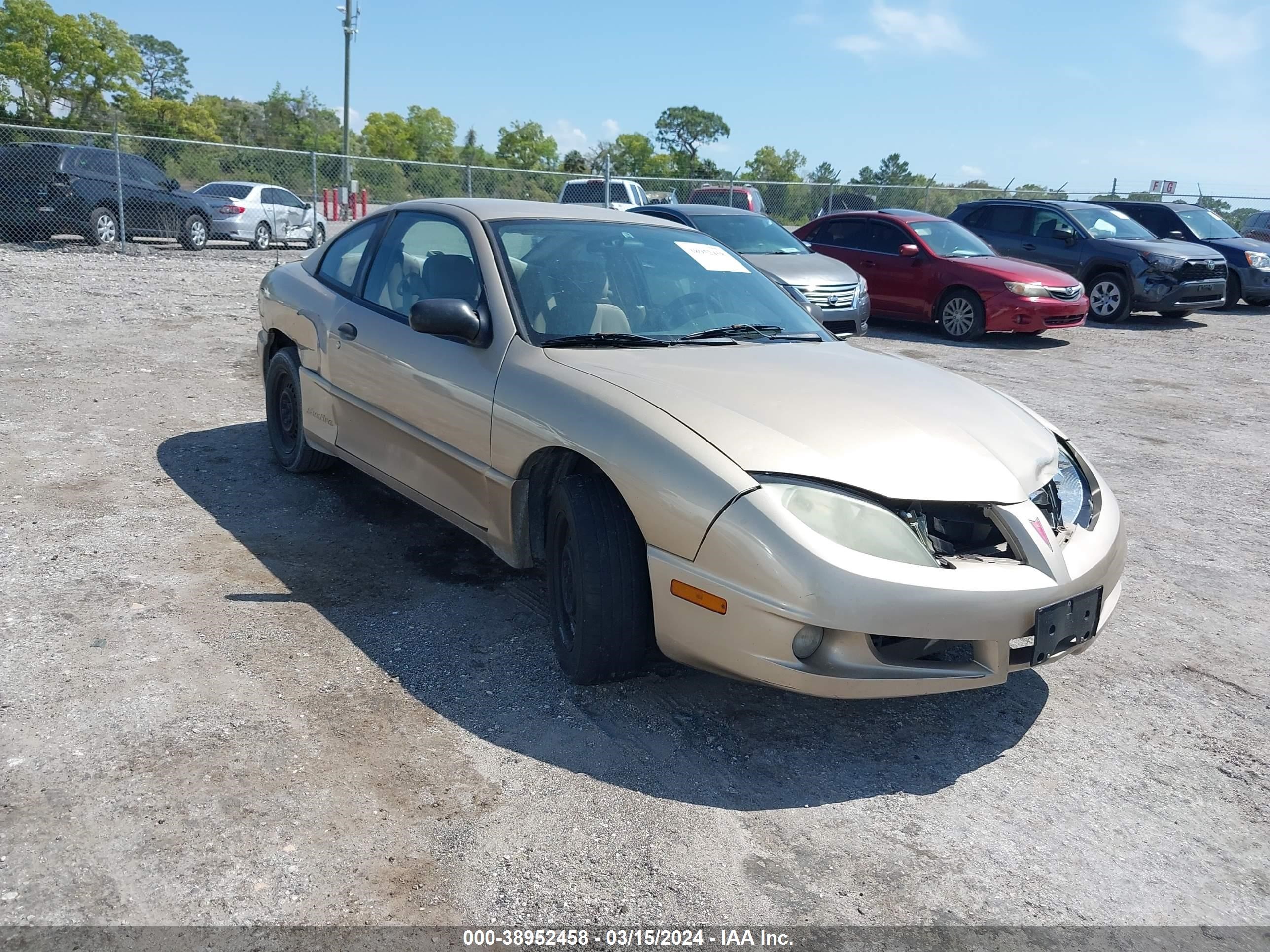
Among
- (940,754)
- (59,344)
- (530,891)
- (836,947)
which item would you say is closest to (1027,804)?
(940,754)

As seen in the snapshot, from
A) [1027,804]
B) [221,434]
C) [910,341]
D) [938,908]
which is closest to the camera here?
[938,908]

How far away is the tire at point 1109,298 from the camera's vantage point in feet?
47.7

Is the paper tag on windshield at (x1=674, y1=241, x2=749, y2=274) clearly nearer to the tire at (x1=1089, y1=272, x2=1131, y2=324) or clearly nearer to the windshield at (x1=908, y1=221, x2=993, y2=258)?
the windshield at (x1=908, y1=221, x2=993, y2=258)

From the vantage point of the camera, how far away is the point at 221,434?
20.9 ft

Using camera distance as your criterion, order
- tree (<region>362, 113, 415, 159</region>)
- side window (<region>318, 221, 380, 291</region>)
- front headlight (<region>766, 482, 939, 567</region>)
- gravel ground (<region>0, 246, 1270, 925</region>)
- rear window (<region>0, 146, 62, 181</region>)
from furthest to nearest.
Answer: tree (<region>362, 113, 415, 159</region>) → rear window (<region>0, 146, 62, 181</region>) → side window (<region>318, 221, 380, 291</region>) → front headlight (<region>766, 482, 939, 567</region>) → gravel ground (<region>0, 246, 1270, 925</region>)

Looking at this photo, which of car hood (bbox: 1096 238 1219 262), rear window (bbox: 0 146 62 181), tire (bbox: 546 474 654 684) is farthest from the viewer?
rear window (bbox: 0 146 62 181)

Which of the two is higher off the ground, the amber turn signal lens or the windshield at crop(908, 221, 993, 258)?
the windshield at crop(908, 221, 993, 258)

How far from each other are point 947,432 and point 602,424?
1.11m

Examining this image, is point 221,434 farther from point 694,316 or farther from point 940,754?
point 940,754

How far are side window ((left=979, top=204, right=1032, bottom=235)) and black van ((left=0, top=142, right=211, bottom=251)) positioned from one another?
44.9 feet

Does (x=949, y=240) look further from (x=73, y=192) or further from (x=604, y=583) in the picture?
(x=73, y=192)

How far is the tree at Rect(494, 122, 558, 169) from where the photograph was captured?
338 feet

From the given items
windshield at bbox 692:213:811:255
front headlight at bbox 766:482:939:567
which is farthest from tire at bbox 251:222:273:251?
front headlight at bbox 766:482:939:567

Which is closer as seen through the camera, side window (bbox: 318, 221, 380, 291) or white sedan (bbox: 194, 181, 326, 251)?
side window (bbox: 318, 221, 380, 291)
